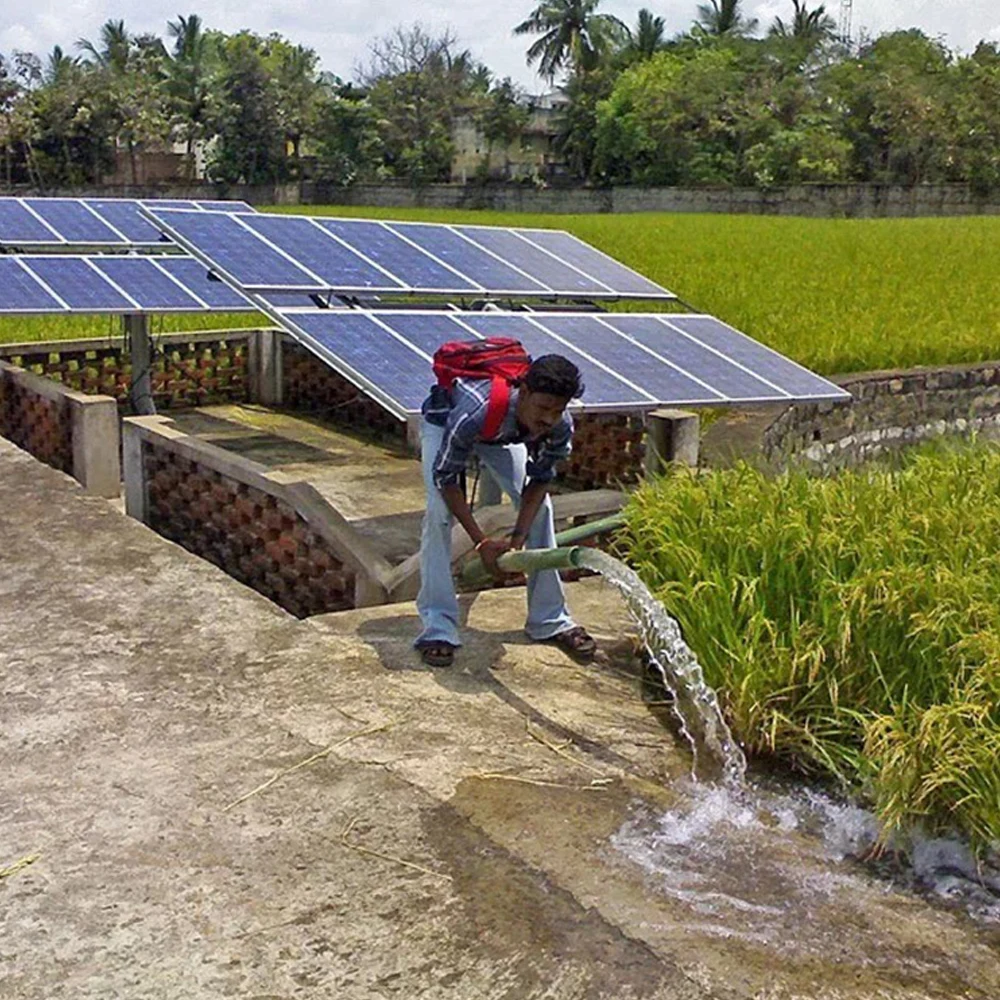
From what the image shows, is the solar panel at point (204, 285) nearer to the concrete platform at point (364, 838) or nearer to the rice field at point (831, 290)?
the rice field at point (831, 290)

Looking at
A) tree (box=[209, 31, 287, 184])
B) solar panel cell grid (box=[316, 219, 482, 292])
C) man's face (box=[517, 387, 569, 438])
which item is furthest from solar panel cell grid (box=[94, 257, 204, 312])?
tree (box=[209, 31, 287, 184])

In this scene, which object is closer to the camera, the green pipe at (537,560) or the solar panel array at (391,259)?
the green pipe at (537,560)

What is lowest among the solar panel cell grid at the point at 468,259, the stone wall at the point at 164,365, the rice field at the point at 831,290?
the stone wall at the point at 164,365

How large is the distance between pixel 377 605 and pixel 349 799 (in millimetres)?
1885

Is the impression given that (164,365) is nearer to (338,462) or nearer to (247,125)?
(338,462)

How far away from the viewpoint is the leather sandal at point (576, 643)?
489 centimetres

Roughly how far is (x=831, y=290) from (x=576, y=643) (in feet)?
38.8

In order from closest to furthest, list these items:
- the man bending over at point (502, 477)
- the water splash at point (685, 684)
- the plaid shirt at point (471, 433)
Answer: the water splash at point (685, 684)
the man bending over at point (502, 477)
the plaid shirt at point (471, 433)

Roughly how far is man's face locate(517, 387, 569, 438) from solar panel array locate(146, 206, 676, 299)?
3047mm

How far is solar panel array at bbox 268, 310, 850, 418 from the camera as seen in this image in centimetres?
593

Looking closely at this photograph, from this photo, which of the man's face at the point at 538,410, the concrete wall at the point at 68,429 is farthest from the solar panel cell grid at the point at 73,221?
the man's face at the point at 538,410

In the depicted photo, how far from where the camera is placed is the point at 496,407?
4.46m

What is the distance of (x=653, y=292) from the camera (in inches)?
349

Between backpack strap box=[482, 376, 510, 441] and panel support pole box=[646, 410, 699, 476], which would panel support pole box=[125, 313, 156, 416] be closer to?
panel support pole box=[646, 410, 699, 476]
